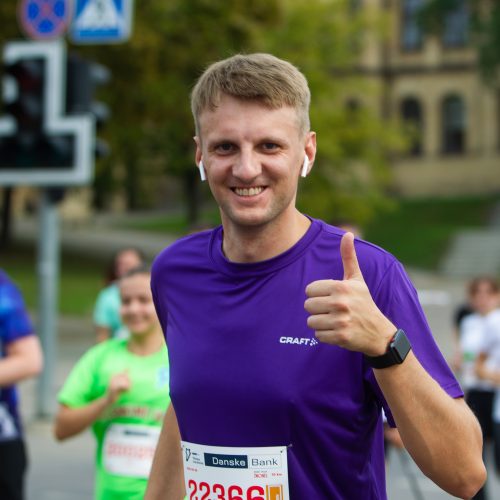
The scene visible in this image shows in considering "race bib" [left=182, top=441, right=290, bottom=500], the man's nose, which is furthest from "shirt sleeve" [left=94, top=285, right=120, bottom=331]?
the man's nose

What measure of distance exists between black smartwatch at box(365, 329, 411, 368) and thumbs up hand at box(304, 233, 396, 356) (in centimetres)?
1

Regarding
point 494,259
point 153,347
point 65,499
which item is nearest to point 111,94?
point 494,259

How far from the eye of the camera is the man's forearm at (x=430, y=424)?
2.46m

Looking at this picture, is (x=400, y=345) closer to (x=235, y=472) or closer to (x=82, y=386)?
(x=235, y=472)

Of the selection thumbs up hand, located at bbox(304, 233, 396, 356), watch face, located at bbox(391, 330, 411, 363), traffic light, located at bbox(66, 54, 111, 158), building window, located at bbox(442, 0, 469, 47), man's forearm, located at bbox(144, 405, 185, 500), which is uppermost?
building window, located at bbox(442, 0, 469, 47)

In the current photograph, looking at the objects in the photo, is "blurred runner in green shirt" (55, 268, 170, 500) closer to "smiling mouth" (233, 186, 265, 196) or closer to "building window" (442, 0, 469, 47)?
"smiling mouth" (233, 186, 265, 196)

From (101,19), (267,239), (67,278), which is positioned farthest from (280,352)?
(67,278)

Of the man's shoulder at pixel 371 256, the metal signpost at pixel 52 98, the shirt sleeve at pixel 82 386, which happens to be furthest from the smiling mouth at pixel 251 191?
the metal signpost at pixel 52 98

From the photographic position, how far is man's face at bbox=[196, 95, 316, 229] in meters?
2.72

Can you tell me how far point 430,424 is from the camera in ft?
8.09

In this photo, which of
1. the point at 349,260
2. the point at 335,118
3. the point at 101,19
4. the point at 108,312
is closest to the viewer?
the point at 349,260

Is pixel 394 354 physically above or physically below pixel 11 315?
above

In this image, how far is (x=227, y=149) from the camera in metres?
2.78

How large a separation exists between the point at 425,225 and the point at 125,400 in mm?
44417
